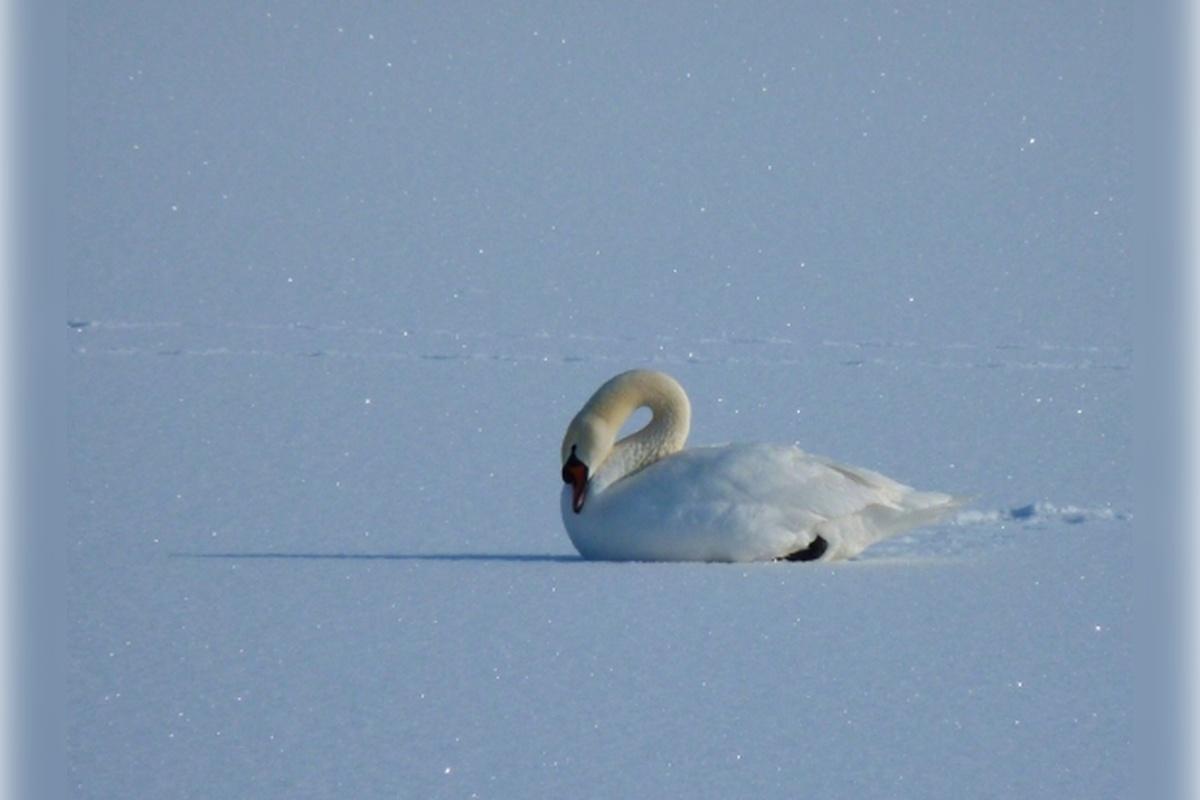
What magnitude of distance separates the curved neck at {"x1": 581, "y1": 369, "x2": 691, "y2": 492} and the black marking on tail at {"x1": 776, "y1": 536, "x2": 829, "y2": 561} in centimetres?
57

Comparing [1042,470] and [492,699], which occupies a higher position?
[492,699]

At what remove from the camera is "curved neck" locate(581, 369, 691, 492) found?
7461mm

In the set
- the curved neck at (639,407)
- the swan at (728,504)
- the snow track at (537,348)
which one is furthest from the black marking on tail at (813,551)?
the snow track at (537,348)

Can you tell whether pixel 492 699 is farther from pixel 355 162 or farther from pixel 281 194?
pixel 355 162

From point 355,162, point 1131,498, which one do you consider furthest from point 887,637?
point 355,162

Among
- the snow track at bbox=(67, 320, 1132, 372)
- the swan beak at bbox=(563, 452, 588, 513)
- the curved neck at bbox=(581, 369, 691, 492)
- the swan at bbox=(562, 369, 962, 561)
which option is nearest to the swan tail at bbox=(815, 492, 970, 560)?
the swan at bbox=(562, 369, 962, 561)

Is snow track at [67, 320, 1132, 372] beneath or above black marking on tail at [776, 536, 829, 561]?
beneath

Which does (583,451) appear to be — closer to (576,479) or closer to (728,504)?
(576,479)

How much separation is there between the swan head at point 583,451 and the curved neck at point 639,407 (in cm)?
4

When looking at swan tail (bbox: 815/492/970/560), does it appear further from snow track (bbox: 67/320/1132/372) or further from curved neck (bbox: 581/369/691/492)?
snow track (bbox: 67/320/1132/372)

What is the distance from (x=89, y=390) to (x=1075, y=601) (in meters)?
5.47

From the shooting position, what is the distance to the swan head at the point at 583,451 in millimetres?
7328

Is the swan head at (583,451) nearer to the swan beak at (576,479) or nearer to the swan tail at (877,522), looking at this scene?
the swan beak at (576,479)

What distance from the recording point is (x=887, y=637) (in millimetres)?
5633
